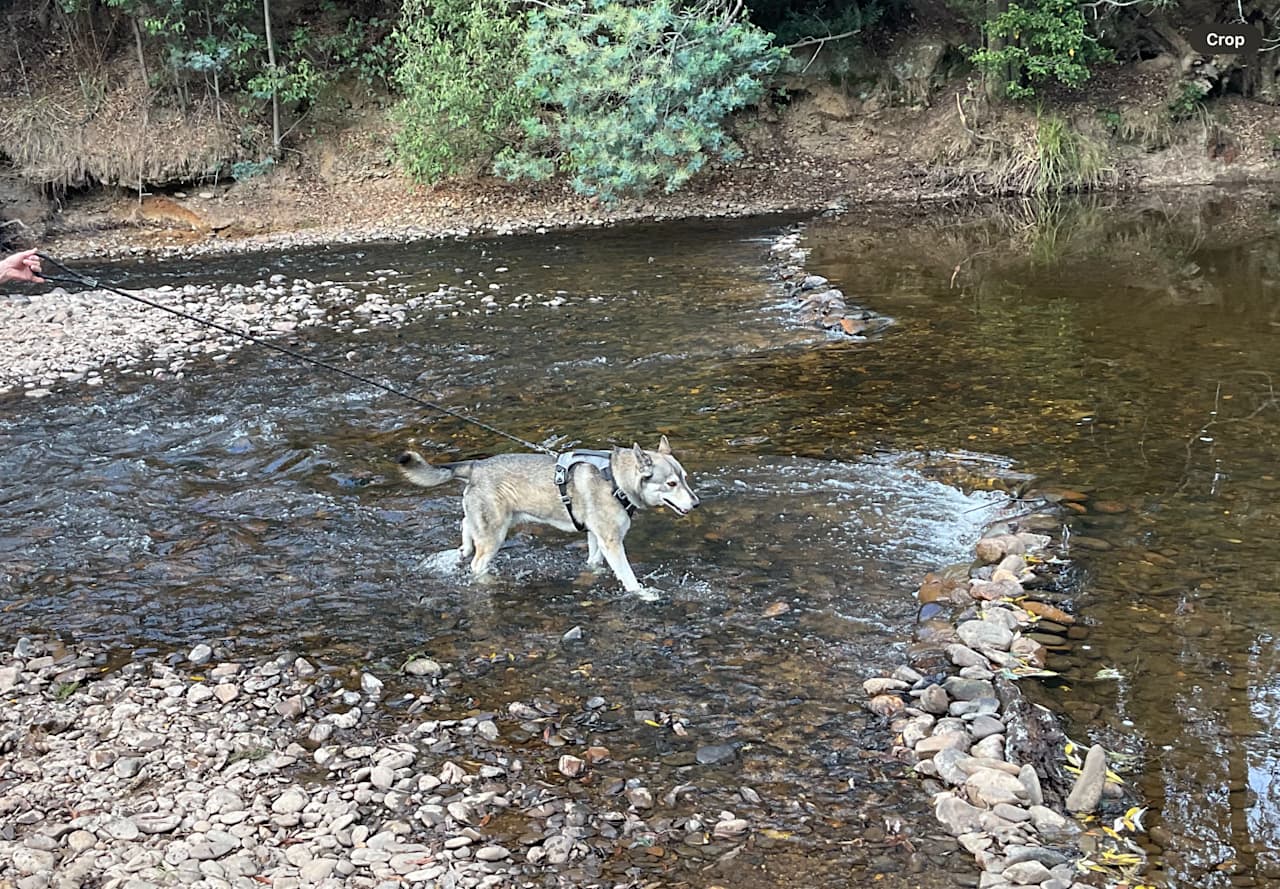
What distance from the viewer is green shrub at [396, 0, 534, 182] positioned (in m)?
24.8

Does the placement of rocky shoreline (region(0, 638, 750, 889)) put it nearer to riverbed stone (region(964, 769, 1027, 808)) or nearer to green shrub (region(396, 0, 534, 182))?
riverbed stone (region(964, 769, 1027, 808))

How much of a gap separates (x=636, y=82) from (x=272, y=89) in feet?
35.4

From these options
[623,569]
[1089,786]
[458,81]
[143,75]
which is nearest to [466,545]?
[623,569]

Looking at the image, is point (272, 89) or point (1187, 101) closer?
point (1187, 101)

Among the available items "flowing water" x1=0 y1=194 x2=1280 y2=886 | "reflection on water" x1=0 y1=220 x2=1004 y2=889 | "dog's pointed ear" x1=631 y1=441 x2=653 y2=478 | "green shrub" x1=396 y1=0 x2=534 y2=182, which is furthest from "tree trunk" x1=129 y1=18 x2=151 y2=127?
"dog's pointed ear" x1=631 y1=441 x2=653 y2=478

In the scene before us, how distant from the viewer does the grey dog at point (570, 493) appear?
758cm

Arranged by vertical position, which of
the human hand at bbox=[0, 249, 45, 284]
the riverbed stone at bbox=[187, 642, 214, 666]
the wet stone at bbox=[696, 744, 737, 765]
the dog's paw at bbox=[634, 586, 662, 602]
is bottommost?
the riverbed stone at bbox=[187, 642, 214, 666]

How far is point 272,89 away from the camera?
2736cm

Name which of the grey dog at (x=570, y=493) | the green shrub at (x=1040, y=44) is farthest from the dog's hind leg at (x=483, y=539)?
the green shrub at (x=1040, y=44)

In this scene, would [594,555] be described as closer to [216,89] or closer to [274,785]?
[274,785]

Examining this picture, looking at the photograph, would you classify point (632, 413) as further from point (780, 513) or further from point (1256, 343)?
point (1256, 343)

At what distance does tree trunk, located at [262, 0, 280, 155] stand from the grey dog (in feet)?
76.1

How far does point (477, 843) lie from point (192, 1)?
94.5ft

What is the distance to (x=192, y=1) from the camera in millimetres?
27547
